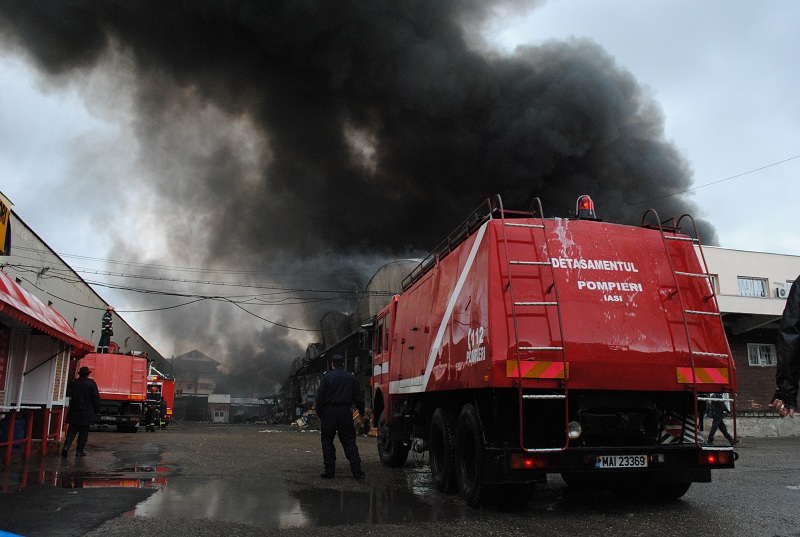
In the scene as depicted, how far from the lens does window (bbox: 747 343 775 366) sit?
21234 millimetres

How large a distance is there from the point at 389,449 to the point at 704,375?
504 cm

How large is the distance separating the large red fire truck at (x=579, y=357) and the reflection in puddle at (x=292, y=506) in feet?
1.72

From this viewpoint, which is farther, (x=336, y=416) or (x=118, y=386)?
(x=118, y=386)

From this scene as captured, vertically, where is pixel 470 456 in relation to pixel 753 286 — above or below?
below

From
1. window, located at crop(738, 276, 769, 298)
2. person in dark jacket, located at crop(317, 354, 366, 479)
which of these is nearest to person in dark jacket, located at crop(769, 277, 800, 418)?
person in dark jacket, located at crop(317, 354, 366, 479)

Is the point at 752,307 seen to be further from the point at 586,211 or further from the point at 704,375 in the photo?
the point at 704,375

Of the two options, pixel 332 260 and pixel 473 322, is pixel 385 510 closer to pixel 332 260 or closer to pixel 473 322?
pixel 473 322

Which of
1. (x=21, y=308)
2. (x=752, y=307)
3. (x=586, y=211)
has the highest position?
(x=752, y=307)

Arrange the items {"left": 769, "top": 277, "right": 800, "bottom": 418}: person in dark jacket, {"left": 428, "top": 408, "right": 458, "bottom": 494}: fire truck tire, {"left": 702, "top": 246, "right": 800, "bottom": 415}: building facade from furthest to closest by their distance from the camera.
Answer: {"left": 702, "top": 246, "right": 800, "bottom": 415}: building facade, {"left": 428, "top": 408, "right": 458, "bottom": 494}: fire truck tire, {"left": 769, "top": 277, "right": 800, "bottom": 418}: person in dark jacket

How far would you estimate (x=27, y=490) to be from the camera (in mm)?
5941

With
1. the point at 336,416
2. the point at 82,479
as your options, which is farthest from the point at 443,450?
the point at 82,479

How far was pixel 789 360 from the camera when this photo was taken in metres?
3.28

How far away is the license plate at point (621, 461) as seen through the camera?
4930 mm

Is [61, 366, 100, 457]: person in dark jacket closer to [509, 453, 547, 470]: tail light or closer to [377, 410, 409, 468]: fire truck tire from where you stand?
[377, 410, 409, 468]: fire truck tire
